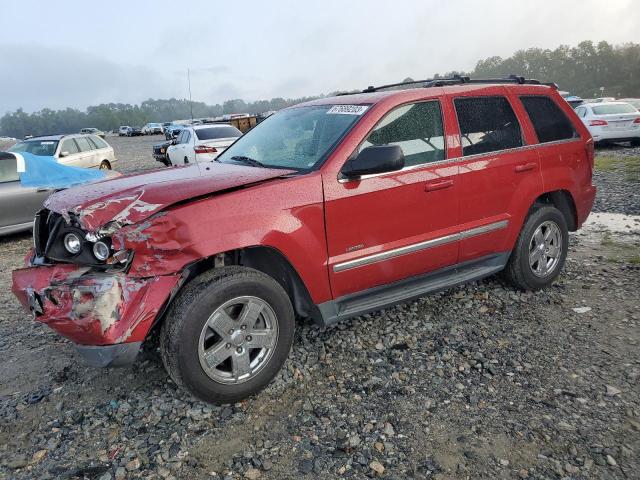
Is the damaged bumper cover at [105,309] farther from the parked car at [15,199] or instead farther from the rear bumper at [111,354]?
the parked car at [15,199]

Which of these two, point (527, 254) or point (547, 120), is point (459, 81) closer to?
point (547, 120)

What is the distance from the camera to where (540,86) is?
448 centimetres

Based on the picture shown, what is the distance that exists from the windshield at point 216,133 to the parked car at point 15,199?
613 cm

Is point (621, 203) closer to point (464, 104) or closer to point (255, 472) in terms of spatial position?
point (464, 104)

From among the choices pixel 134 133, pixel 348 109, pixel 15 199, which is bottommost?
pixel 15 199

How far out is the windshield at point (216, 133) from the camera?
13.5 m

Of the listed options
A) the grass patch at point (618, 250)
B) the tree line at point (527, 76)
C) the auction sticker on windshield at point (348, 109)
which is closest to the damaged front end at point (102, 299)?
the auction sticker on windshield at point (348, 109)

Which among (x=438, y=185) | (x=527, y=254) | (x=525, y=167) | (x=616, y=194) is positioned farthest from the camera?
(x=616, y=194)

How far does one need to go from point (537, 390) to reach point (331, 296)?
4.59 ft

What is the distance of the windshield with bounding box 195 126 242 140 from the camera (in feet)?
44.3

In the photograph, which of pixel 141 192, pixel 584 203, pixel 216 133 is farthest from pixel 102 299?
pixel 216 133

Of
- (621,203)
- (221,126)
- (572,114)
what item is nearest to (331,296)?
(572,114)

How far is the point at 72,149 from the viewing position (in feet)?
41.2

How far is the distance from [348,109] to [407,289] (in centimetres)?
139
